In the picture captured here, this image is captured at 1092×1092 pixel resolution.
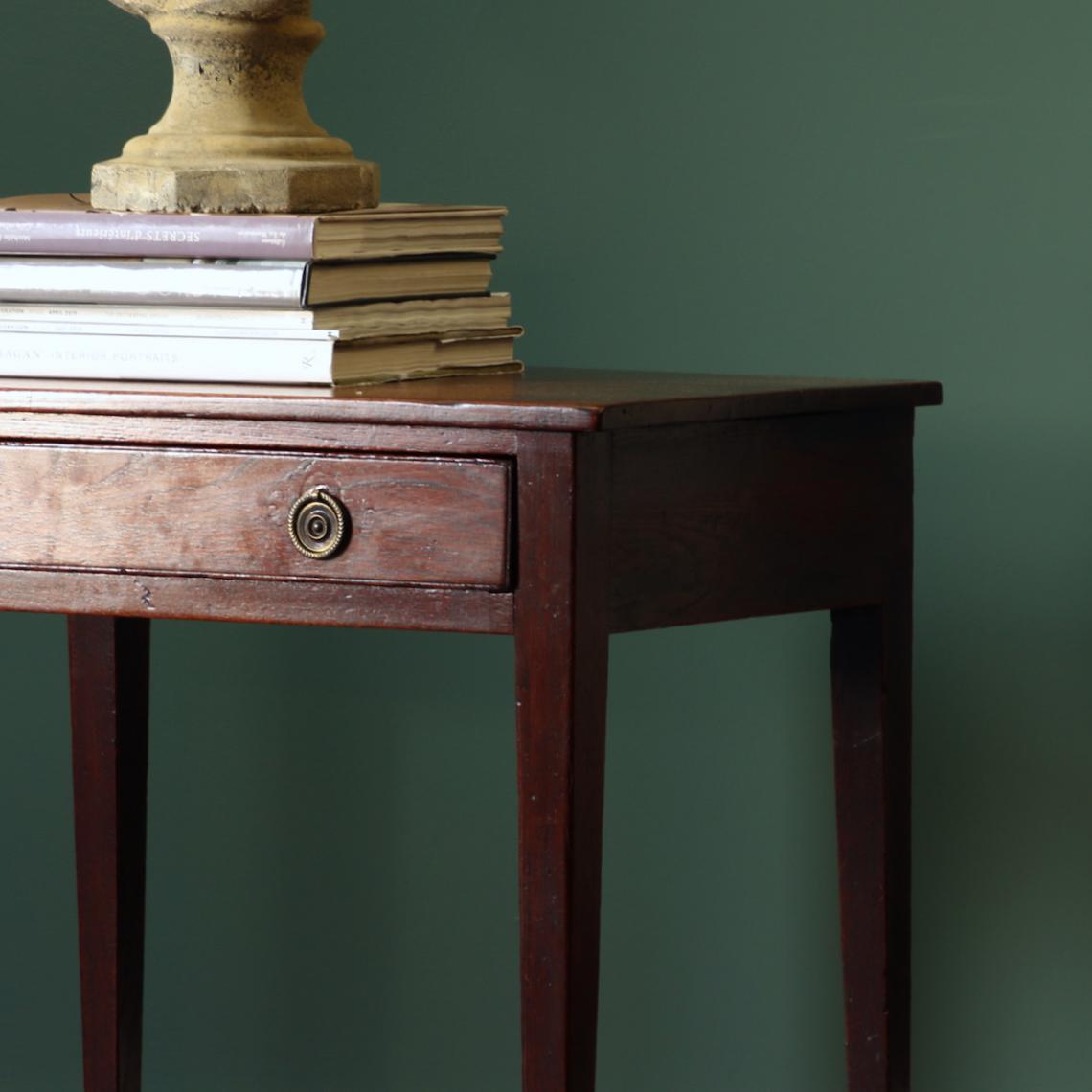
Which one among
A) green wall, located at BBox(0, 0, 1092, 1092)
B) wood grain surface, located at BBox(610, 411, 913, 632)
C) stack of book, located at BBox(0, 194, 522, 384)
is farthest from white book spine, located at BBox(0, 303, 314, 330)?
green wall, located at BBox(0, 0, 1092, 1092)

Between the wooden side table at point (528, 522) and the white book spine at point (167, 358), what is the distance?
0.03 metres

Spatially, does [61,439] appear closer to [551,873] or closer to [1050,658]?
[551,873]

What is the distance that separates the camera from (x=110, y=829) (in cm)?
201

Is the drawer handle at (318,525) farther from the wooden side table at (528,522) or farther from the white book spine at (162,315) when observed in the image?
the white book spine at (162,315)

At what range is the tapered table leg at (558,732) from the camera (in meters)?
1.41

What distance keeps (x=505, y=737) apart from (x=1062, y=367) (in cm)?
61

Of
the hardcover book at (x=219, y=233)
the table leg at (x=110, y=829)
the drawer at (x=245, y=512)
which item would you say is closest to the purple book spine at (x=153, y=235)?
the hardcover book at (x=219, y=233)

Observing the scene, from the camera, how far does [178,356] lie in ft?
5.12

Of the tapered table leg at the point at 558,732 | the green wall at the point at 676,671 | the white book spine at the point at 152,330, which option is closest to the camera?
the tapered table leg at the point at 558,732

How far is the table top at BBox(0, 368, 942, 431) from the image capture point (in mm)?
1413

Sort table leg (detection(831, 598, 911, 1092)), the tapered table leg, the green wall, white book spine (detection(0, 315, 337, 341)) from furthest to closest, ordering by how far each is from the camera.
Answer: the green wall → table leg (detection(831, 598, 911, 1092)) → white book spine (detection(0, 315, 337, 341)) → the tapered table leg

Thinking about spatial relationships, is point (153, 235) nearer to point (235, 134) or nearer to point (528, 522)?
point (235, 134)

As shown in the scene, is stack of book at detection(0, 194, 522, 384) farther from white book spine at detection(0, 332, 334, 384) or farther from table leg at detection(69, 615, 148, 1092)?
table leg at detection(69, 615, 148, 1092)

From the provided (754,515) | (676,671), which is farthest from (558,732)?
(676,671)
